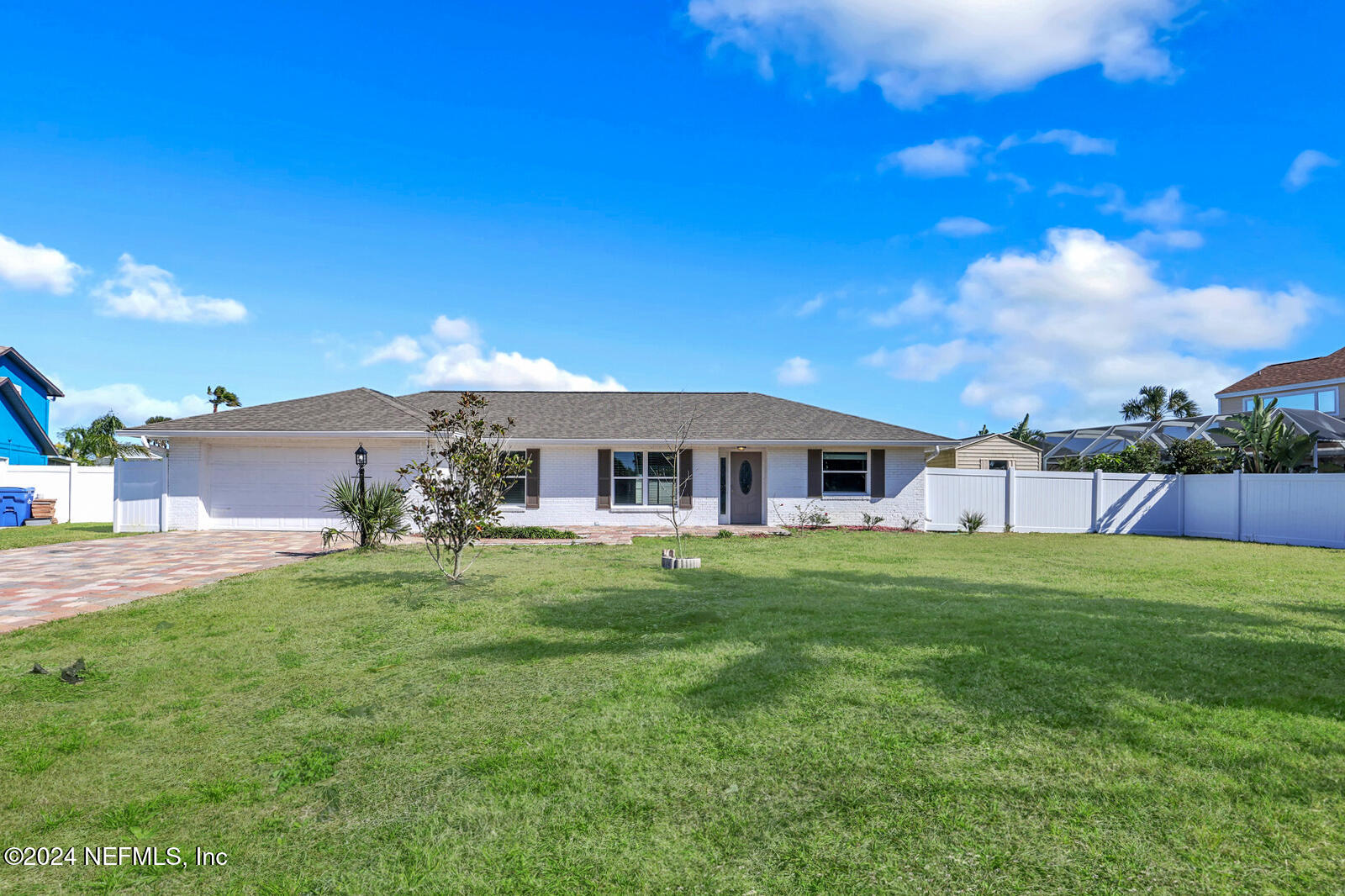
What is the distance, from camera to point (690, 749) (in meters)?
3.90

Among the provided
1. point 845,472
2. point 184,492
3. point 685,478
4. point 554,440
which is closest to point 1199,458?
point 845,472

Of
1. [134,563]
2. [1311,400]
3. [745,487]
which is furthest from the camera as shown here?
[1311,400]

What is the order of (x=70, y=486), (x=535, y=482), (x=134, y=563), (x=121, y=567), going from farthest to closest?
(x=70, y=486)
(x=535, y=482)
(x=134, y=563)
(x=121, y=567)

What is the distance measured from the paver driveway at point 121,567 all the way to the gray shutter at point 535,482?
565 centimetres

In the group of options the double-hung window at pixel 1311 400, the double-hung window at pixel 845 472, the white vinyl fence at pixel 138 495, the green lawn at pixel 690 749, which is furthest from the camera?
the double-hung window at pixel 1311 400

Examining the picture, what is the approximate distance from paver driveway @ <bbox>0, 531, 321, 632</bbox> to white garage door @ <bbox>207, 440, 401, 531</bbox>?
1.10m

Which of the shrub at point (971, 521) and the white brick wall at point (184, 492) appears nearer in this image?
the white brick wall at point (184, 492)

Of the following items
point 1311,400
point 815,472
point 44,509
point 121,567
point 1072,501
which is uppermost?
point 1311,400

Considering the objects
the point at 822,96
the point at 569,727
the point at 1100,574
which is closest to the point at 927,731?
the point at 569,727

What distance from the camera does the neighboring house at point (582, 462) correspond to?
723 inches

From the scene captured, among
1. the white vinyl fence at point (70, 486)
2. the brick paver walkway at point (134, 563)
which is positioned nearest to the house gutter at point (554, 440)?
the brick paver walkway at point (134, 563)

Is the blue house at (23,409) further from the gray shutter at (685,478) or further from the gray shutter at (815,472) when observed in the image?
the gray shutter at (815,472)

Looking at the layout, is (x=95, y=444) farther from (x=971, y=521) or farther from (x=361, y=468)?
(x=971, y=521)

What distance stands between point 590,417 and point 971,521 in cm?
1205
